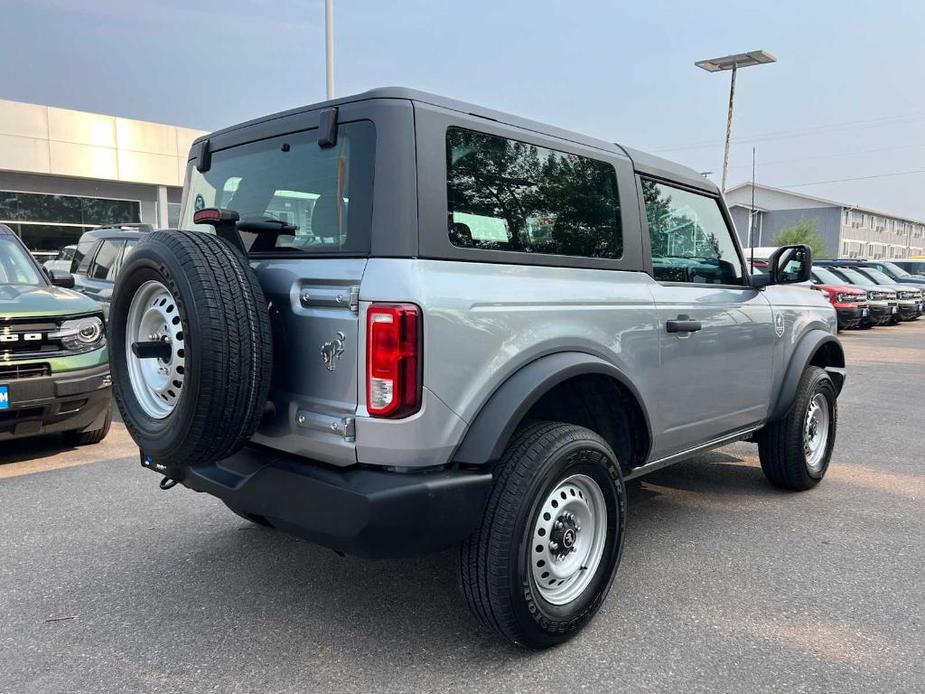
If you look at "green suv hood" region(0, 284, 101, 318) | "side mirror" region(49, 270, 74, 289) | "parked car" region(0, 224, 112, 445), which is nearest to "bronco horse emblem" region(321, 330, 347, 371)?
"parked car" region(0, 224, 112, 445)

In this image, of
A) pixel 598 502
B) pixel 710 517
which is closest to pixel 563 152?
pixel 598 502

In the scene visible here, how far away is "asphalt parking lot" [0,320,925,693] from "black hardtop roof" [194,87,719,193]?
1948mm

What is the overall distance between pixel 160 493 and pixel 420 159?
3131 millimetres

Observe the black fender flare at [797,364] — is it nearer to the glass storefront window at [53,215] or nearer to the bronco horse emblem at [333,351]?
the bronco horse emblem at [333,351]

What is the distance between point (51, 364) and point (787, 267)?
4.91 meters

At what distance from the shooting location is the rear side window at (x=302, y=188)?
2502 mm

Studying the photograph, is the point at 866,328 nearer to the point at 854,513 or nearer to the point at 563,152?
the point at 854,513

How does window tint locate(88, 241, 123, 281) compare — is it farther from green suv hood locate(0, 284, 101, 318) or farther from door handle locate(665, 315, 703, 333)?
door handle locate(665, 315, 703, 333)

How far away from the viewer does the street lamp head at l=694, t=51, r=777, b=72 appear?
2102 cm

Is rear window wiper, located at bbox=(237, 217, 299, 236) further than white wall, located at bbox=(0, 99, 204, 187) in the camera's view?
No

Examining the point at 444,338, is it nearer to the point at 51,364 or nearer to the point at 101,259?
the point at 51,364

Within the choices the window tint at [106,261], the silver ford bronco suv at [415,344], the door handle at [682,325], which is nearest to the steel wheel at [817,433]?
the door handle at [682,325]

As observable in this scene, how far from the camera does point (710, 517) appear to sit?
4.21 metres

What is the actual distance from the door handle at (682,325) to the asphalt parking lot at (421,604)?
1161mm
